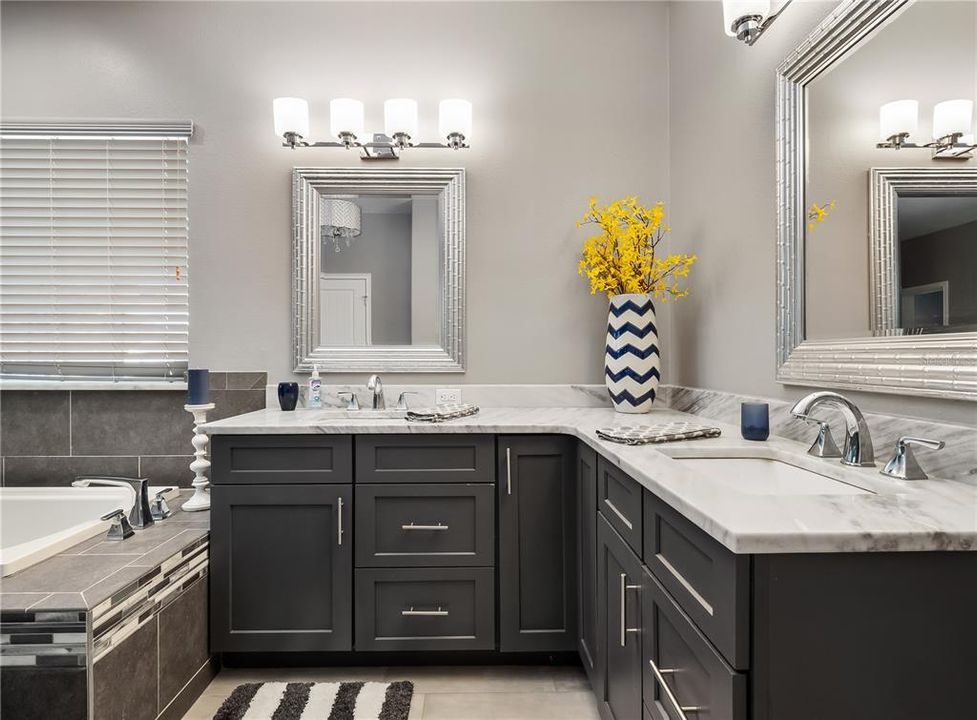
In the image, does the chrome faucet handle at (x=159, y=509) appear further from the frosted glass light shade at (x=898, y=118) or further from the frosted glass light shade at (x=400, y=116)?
the frosted glass light shade at (x=898, y=118)

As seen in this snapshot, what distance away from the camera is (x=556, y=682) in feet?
6.07

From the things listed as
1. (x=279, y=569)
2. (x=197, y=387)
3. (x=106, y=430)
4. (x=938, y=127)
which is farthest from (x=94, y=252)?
(x=938, y=127)

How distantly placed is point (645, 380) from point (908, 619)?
1487 mm

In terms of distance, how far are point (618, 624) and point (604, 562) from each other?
0.17 m

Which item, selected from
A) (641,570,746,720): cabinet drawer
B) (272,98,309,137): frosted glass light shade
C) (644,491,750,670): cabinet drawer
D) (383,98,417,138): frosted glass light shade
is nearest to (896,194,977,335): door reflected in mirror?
(644,491,750,670): cabinet drawer

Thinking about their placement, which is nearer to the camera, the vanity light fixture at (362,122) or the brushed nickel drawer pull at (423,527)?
the brushed nickel drawer pull at (423,527)

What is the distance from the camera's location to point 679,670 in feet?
3.00

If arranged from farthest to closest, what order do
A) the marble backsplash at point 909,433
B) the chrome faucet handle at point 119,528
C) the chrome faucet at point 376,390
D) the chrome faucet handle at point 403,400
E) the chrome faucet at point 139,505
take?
the chrome faucet handle at point 403,400 → the chrome faucet at point 376,390 → the chrome faucet at point 139,505 → the chrome faucet handle at point 119,528 → the marble backsplash at point 909,433

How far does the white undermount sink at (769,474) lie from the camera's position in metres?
1.08

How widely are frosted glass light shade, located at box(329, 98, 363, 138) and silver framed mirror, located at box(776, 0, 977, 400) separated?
1.61 metres

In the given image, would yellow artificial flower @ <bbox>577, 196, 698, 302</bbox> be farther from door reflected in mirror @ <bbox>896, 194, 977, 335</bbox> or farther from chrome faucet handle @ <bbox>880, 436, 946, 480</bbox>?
chrome faucet handle @ <bbox>880, 436, 946, 480</bbox>

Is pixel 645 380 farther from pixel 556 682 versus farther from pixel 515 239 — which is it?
pixel 556 682

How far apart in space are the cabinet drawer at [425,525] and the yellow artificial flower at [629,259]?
0.99 metres

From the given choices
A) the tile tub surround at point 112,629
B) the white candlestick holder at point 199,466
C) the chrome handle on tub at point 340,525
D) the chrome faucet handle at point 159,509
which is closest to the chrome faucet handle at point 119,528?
the tile tub surround at point 112,629
